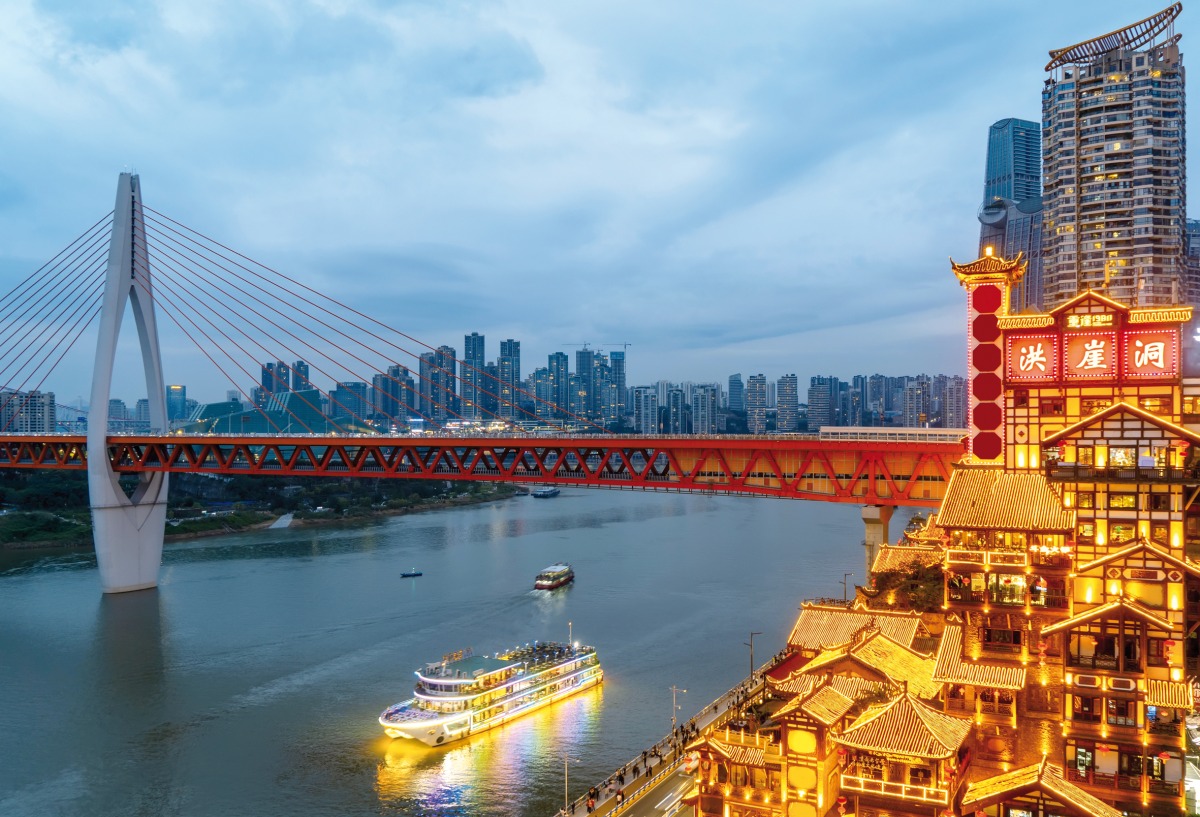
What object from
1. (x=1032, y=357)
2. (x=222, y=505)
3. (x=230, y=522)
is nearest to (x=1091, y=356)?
(x=1032, y=357)

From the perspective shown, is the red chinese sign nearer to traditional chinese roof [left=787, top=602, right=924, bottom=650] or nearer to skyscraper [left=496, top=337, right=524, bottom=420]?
traditional chinese roof [left=787, top=602, right=924, bottom=650]

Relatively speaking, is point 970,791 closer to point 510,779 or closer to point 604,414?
point 510,779

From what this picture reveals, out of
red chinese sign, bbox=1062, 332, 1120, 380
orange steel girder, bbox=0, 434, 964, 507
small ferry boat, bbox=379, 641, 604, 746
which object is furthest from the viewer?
orange steel girder, bbox=0, 434, 964, 507

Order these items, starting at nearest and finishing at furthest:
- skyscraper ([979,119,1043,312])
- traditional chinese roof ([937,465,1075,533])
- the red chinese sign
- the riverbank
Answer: traditional chinese roof ([937,465,1075,533]) → the red chinese sign → the riverbank → skyscraper ([979,119,1043,312])

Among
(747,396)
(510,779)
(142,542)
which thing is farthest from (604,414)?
(510,779)

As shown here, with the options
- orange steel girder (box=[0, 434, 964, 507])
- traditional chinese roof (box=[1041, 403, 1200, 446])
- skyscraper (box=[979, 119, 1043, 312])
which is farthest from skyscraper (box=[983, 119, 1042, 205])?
traditional chinese roof (box=[1041, 403, 1200, 446])

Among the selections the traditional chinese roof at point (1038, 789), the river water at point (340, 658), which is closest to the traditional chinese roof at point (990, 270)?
the traditional chinese roof at point (1038, 789)
